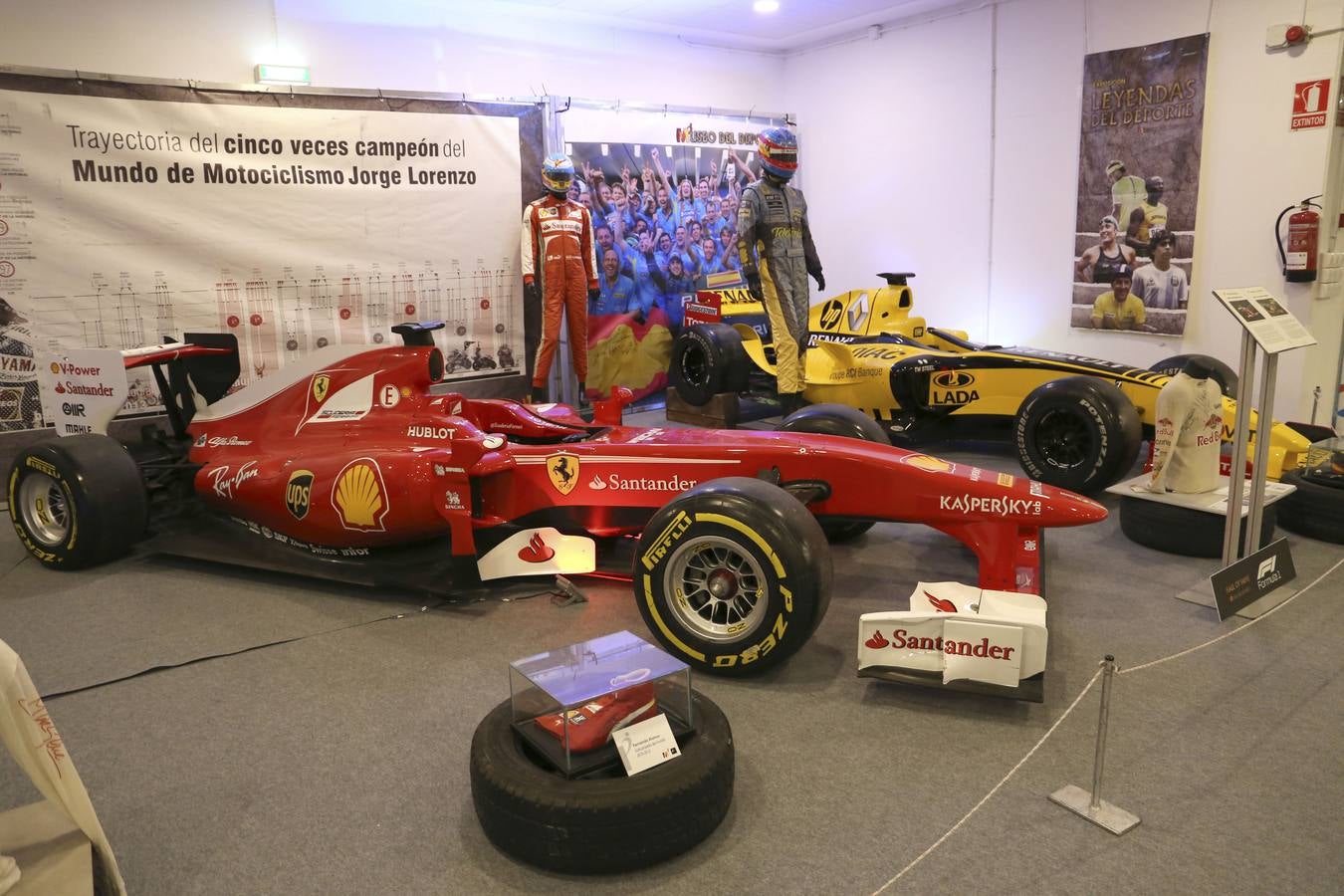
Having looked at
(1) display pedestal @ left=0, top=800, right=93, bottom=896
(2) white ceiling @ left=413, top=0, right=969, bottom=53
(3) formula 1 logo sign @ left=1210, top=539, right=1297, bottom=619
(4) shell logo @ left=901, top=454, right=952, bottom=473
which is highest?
(2) white ceiling @ left=413, top=0, right=969, bottom=53

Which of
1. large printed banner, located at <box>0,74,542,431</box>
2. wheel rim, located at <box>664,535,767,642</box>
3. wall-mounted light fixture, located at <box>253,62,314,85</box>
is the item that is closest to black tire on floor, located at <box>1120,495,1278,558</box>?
wheel rim, located at <box>664,535,767,642</box>

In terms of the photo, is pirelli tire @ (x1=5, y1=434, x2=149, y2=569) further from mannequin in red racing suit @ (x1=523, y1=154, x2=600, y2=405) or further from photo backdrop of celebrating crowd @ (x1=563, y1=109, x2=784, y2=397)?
photo backdrop of celebrating crowd @ (x1=563, y1=109, x2=784, y2=397)

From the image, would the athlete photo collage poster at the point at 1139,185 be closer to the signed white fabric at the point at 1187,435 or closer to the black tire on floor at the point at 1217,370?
the black tire on floor at the point at 1217,370

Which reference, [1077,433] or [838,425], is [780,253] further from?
[838,425]

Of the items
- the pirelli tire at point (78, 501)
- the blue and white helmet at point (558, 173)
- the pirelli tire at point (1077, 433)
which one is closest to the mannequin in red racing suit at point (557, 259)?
the blue and white helmet at point (558, 173)

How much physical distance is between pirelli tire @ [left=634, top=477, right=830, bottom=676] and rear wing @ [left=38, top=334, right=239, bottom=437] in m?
3.26

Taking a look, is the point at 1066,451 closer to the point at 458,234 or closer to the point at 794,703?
the point at 794,703

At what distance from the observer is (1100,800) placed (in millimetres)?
2775

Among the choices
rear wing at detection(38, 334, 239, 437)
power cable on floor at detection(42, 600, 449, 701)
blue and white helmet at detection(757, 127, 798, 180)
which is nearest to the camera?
power cable on floor at detection(42, 600, 449, 701)

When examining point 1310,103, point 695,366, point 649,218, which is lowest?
point 695,366

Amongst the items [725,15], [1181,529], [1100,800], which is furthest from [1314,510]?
[725,15]

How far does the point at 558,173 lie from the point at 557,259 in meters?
0.72

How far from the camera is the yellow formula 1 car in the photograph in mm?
5504

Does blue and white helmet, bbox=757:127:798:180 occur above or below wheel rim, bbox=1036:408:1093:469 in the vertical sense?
above
